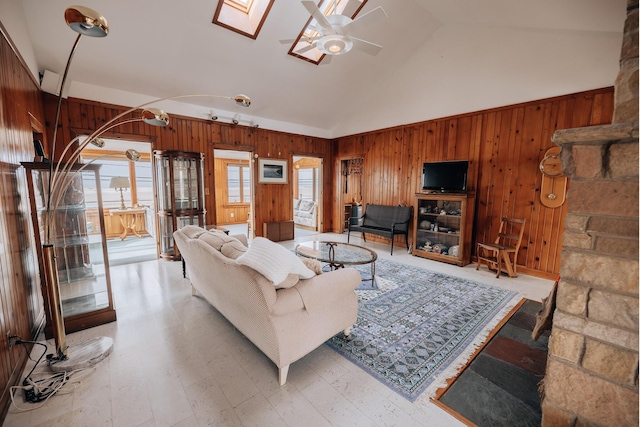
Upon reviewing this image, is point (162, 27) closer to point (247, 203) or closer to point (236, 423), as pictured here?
point (236, 423)

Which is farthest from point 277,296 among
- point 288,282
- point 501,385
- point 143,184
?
point 143,184

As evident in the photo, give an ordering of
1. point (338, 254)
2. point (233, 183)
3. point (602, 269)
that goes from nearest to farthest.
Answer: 1. point (602, 269)
2. point (338, 254)
3. point (233, 183)

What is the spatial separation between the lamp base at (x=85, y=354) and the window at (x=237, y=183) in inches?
252

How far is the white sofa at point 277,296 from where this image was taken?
1.61 meters

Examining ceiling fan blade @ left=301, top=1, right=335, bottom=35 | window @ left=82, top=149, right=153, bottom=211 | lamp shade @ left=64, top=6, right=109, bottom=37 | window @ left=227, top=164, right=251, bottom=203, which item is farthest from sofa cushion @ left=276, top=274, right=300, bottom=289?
window @ left=227, top=164, right=251, bottom=203

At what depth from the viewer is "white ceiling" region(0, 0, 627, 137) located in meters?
2.98

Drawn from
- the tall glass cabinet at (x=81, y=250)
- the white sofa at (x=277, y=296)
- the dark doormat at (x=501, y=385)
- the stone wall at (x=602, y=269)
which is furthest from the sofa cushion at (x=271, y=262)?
the tall glass cabinet at (x=81, y=250)

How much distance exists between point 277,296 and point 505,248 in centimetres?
356

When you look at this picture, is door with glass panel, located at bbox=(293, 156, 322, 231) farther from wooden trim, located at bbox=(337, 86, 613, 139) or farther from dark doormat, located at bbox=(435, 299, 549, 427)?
dark doormat, located at bbox=(435, 299, 549, 427)

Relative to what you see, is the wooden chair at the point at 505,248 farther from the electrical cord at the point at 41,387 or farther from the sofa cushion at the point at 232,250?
the electrical cord at the point at 41,387

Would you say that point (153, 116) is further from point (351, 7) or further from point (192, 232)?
point (351, 7)

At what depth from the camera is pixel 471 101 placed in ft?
14.3

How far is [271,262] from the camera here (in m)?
→ 1.58

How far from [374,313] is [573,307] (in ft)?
5.69
